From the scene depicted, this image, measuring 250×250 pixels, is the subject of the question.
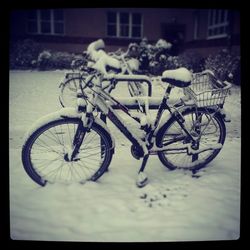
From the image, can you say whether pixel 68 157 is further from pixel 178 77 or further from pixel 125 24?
pixel 125 24

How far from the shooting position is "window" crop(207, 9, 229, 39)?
2.04m

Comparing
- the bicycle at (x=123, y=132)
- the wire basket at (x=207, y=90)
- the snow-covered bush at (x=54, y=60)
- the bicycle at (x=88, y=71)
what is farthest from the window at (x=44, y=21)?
the wire basket at (x=207, y=90)

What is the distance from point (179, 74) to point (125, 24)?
73 cm

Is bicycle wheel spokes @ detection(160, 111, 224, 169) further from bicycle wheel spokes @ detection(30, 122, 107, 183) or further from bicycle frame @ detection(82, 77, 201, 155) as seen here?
bicycle wheel spokes @ detection(30, 122, 107, 183)

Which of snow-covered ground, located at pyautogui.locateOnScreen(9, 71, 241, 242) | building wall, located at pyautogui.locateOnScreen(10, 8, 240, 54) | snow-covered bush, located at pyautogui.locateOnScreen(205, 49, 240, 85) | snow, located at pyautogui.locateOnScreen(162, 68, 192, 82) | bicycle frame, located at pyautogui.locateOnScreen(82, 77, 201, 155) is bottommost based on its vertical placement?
snow-covered ground, located at pyautogui.locateOnScreen(9, 71, 241, 242)

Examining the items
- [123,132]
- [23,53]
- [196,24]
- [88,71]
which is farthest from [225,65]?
[23,53]

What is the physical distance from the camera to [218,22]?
82.7 inches

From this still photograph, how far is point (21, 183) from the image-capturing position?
2.12 metres

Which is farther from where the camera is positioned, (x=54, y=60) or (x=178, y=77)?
(x=54, y=60)

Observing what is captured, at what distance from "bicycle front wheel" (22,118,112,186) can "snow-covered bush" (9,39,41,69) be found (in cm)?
61

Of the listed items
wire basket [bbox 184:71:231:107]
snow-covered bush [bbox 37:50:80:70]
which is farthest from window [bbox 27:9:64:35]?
wire basket [bbox 184:71:231:107]
